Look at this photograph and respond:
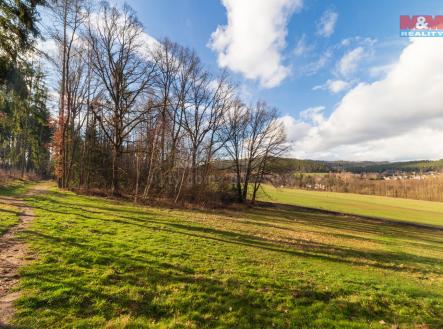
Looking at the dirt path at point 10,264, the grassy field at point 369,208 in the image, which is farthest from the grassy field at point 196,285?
the grassy field at point 369,208

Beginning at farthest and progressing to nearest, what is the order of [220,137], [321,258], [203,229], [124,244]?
Answer: [220,137] → [203,229] → [321,258] → [124,244]

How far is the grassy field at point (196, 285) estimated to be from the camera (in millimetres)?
3861

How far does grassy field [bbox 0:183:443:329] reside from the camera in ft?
12.7

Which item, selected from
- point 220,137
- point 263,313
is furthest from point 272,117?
point 263,313

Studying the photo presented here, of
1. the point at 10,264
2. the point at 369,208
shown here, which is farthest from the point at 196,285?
the point at 369,208

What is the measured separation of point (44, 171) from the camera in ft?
149

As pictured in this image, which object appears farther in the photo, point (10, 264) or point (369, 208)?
point (369, 208)

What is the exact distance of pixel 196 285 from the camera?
16.5 feet

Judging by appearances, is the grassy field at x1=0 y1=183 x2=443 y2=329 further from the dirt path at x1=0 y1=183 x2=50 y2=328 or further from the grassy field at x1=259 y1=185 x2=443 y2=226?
the grassy field at x1=259 y1=185 x2=443 y2=226

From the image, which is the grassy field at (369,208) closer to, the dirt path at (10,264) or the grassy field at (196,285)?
the grassy field at (196,285)

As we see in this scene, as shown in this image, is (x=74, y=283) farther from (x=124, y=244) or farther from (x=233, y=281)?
(x=233, y=281)

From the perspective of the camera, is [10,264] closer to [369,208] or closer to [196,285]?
[196,285]

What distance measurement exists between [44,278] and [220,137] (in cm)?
2870

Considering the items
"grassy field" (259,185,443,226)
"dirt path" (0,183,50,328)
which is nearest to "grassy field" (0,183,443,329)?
"dirt path" (0,183,50,328)
